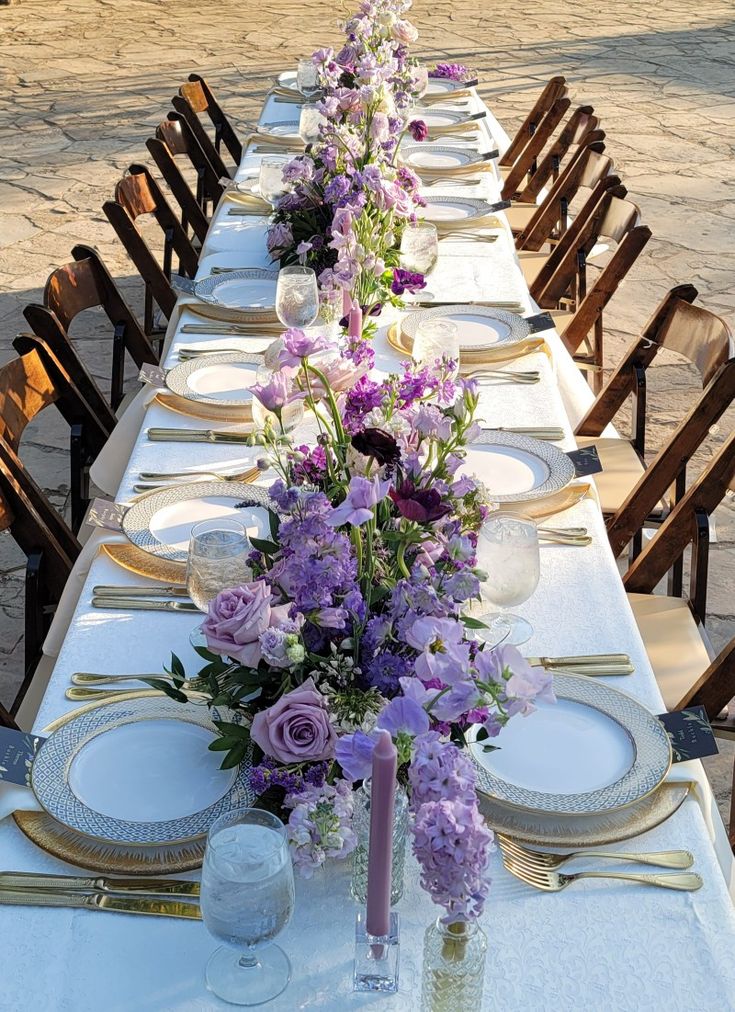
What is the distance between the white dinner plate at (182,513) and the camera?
6.22ft

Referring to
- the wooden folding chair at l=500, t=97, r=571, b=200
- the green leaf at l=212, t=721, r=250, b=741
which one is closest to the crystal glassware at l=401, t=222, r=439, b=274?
the green leaf at l=212, t=721, r=250, b=741

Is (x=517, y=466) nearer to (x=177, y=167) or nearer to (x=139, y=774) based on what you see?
(x=139, y=774)

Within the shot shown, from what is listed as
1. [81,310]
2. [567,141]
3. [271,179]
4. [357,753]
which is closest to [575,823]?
[357,753]

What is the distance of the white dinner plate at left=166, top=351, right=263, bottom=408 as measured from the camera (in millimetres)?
2373

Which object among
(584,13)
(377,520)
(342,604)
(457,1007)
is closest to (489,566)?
(377,520)

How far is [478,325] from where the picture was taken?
2766 millimetres

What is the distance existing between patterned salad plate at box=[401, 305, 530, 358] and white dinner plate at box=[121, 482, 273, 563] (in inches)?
29.4

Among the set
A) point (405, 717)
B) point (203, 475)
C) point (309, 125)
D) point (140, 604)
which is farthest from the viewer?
point (309, 125)

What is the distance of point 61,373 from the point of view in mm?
2506

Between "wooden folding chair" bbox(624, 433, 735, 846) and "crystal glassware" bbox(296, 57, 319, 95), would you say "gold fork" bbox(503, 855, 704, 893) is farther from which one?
"crystal glassware" bbox(296, 57, 319, 95)

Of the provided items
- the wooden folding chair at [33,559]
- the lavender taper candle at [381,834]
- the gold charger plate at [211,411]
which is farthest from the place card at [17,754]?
the gold charger plate at [211,411]

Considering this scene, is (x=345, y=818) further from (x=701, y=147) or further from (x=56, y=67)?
(x=56, y=67)

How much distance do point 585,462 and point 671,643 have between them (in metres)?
0.42

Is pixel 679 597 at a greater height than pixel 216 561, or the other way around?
pixel 216 561
